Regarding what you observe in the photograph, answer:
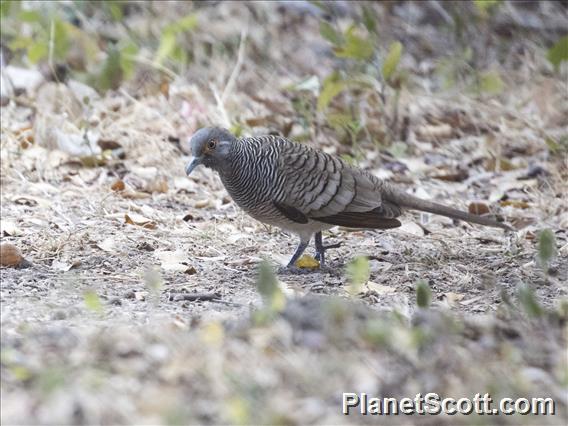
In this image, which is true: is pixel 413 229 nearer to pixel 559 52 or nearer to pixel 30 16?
pixel 559 52

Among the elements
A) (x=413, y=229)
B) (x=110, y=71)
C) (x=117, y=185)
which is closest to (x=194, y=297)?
(x=413, y=229)

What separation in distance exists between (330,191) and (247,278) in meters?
0.70

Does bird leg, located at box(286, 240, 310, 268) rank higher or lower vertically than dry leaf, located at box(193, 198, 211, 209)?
lower

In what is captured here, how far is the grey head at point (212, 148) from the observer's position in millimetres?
5250

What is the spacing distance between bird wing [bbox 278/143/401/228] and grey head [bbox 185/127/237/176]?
0.29 metres

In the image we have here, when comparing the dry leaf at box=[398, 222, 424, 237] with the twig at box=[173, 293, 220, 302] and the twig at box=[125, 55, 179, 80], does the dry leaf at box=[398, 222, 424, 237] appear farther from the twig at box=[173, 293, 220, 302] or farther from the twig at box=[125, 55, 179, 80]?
the twig at box=[125, 55, 179, 80]

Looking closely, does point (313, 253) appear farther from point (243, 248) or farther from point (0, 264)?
point (0, 264)

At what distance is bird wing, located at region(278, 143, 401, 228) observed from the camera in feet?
17.2

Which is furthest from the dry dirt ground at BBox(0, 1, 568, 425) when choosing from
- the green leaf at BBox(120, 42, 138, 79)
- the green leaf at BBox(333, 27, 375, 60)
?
the green leaf at BBox(333, 27, 375, 60)

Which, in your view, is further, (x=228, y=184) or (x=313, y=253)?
(x=313, y=253)

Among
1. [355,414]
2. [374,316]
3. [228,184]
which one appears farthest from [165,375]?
[228,184]

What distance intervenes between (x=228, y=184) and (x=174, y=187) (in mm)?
1419

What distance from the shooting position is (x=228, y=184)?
5320 mm

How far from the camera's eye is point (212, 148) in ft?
17.3
